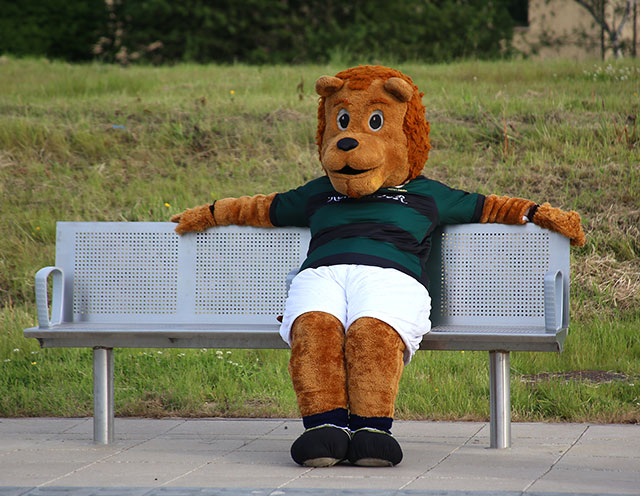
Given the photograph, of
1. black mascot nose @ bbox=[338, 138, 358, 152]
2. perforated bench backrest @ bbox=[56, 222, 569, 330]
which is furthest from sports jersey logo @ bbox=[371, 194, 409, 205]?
perforated bench backrest @ bbox=[56, 222, 569, 330]

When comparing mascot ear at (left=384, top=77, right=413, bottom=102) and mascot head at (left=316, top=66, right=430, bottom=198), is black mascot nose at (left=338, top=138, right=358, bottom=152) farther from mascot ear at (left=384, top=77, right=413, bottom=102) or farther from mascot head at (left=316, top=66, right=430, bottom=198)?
→ mascot ear at (left=384, top=77, right=413, bottom=102)

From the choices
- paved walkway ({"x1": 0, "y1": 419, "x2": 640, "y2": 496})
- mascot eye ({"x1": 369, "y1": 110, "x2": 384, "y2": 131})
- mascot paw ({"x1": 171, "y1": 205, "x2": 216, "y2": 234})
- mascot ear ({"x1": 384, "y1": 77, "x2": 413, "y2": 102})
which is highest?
mascot ear ({"x1": 384, "y1": 77, "x2": 413, "y2": 102})

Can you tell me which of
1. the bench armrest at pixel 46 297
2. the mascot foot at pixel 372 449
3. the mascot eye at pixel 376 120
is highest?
the mascot eye at pixel 376 120

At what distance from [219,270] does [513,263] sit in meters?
1.42

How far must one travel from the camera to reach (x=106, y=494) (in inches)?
139

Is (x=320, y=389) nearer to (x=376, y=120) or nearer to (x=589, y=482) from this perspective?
(x=589, y=482)

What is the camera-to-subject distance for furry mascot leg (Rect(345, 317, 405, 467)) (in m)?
3.86

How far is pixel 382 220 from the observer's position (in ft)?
14.5

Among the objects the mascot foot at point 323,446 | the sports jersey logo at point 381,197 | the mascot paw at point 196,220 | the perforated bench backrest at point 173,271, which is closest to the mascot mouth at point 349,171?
the sports jersey logo at point 381,197

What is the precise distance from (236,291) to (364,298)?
1.04 meters

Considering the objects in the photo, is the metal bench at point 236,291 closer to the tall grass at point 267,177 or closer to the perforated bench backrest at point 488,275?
the perforated bench backrest at point 488,275

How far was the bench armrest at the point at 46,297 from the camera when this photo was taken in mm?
4500

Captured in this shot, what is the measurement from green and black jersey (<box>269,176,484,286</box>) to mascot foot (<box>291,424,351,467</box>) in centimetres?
76

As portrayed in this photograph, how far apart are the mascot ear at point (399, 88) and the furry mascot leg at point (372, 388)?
1093 millimetres
